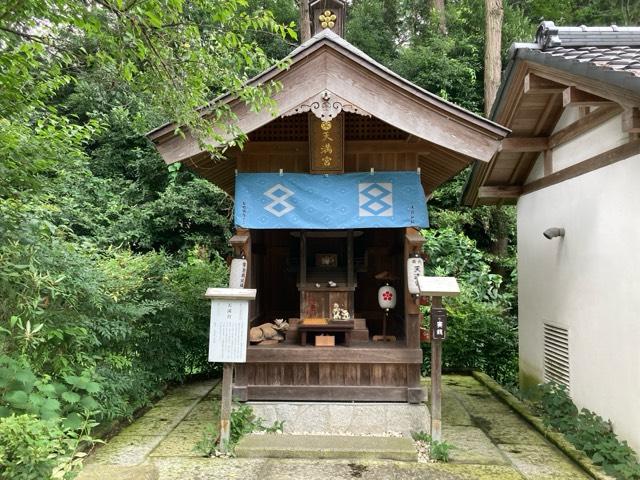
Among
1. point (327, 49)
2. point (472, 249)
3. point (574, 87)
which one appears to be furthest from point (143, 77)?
point (472, 249)

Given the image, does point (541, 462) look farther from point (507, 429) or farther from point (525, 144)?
point (525, 144)

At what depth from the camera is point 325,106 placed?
5055 millimetres

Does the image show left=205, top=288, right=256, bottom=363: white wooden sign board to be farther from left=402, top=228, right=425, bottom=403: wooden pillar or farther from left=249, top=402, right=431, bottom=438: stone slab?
left=402, top=228, right=425, bottom=403: wooden pillar

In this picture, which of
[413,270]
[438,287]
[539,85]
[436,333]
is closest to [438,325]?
[436,333]

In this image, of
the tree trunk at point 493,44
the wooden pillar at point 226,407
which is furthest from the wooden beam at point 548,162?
the tree trunk at point 493,44

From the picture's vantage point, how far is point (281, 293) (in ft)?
27.5

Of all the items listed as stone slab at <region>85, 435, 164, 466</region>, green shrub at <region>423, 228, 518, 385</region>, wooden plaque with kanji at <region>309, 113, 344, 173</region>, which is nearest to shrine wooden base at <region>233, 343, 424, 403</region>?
stone slab at <region>85, 435, 164, 466</region>

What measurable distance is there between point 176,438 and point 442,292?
351 cm

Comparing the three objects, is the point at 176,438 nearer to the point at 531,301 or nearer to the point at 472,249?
the point at 531,301

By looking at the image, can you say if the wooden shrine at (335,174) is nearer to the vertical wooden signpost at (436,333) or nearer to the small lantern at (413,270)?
the small lantern at (413,270)

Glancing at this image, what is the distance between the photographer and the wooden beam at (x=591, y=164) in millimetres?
4621

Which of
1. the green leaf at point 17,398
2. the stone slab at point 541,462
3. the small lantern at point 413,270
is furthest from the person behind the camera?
the small lantern at point 413,270

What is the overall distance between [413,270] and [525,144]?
2.94 meters

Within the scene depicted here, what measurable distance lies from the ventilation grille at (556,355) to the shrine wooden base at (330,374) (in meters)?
2.10
